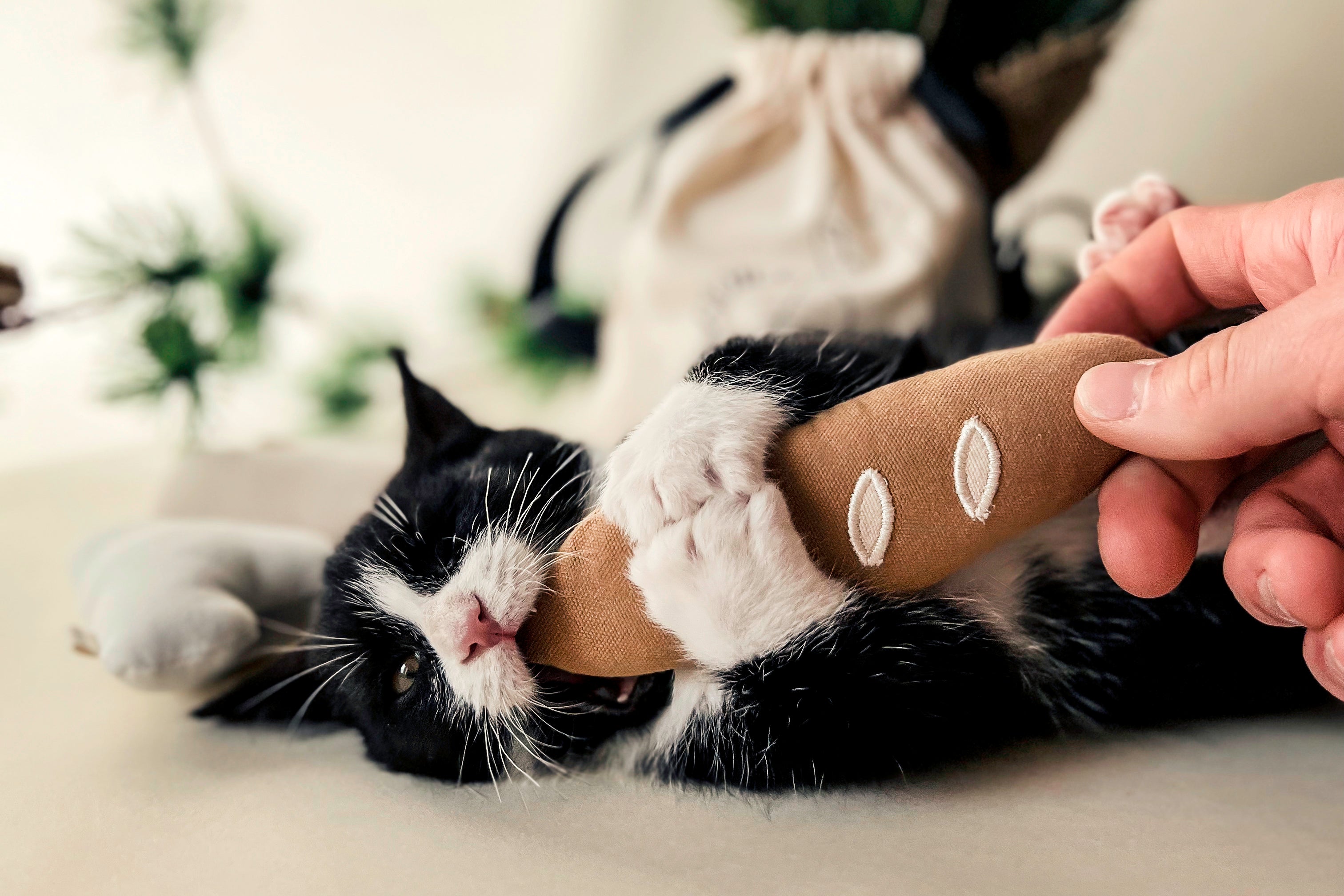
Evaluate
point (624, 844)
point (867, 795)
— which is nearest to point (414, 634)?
point (624, 844)

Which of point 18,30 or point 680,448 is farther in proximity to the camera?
point 18,30

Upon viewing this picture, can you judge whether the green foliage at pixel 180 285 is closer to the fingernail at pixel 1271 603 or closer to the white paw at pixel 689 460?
the white paw at pixel 689 460

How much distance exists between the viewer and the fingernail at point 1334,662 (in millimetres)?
494

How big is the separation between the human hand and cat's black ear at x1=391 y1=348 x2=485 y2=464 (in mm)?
516

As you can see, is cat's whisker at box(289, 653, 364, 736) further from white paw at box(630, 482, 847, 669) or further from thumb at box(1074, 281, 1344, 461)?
thumb at box(1074, 281, 1344, 461)

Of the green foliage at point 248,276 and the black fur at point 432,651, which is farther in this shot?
the green foliage at point 248,276

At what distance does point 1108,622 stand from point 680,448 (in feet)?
1.24

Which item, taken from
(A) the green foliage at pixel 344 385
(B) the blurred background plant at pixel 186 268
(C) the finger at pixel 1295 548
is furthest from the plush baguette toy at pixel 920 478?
(A) the green foliage at pixel 344 385

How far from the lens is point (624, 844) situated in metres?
0.56

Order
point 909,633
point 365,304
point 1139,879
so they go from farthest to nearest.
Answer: point 365,304 → point 909,633 → point 1139,879

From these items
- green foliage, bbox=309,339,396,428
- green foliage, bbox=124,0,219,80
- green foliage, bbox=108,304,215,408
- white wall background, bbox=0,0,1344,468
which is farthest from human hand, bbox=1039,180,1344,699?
green foliage, bbox=124,0,219,80

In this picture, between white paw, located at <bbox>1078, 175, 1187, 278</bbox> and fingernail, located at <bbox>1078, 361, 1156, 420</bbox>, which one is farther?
white paw, located at <bbox>1078, 175, 1187, 278</bbox>

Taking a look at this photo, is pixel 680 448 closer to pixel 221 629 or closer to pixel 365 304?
pixel 221 629

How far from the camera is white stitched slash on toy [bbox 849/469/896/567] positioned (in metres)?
0.52
